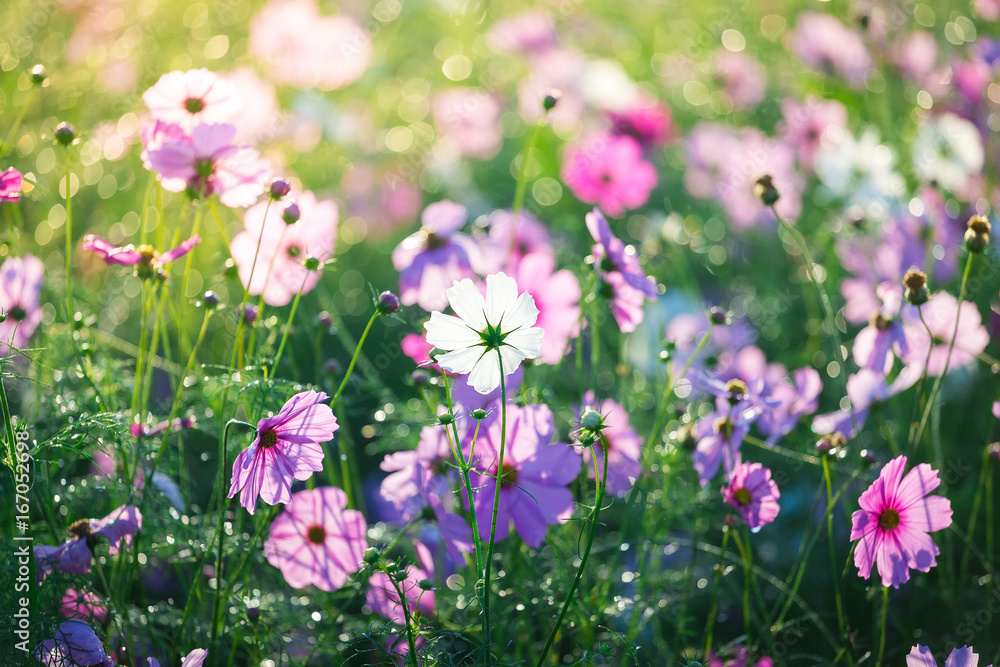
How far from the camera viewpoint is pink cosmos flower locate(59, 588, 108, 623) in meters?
0.75

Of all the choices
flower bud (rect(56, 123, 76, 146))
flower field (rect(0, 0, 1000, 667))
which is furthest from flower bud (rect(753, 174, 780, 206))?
flower bud (rect(56, 123, 76, 146))

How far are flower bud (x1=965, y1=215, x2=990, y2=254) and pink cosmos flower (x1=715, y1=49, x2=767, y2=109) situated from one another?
4.04ft

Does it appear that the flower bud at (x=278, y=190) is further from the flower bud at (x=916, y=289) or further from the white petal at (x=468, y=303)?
the flower bud at (x=916, y=289)

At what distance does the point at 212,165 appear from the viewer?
2.64 ft

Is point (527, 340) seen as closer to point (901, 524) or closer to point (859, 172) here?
point (901, 524)

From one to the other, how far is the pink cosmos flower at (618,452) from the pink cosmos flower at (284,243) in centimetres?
36

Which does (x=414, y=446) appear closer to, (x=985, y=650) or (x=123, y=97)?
(x=985, y=650)

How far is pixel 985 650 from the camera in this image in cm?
96

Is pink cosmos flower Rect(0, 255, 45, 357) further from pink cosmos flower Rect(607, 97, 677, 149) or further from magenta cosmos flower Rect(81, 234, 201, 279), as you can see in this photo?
pink cosmos flower Rect(607, 97, 677, 149)

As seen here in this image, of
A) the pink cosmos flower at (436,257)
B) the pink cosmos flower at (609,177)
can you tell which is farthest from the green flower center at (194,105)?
the pink cosmos flower at (609,177)

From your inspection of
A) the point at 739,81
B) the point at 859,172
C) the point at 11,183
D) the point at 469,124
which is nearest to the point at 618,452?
the point at 11,183

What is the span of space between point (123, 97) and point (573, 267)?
104 centimetres

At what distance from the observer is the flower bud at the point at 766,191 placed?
2.95 ft

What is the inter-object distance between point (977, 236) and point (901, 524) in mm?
292
